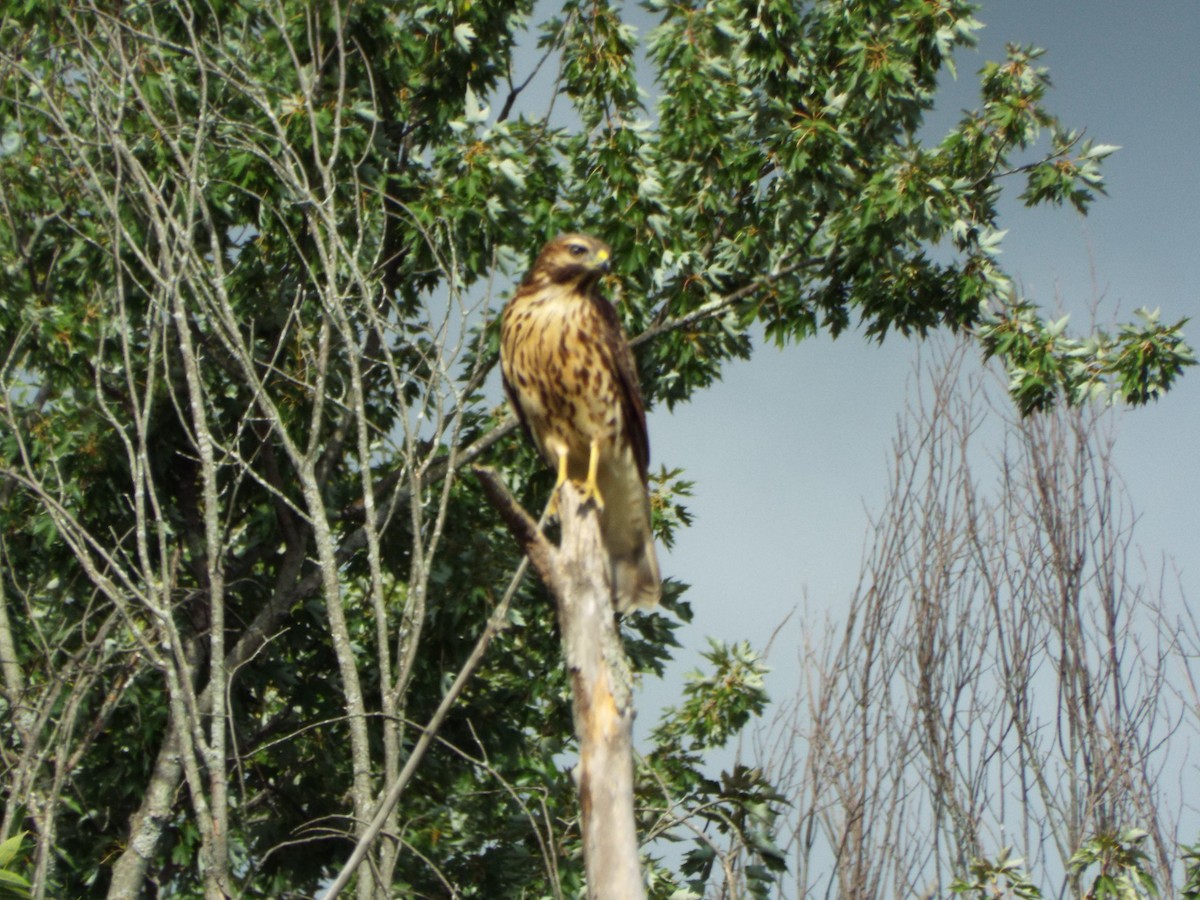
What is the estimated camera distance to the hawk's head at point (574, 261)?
18.1ft

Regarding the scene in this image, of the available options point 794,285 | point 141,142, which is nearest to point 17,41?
point 141,142

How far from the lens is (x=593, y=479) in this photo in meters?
5.16

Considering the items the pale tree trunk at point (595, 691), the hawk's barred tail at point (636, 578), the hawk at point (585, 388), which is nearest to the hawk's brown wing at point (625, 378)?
the hawk at point (585, 388)

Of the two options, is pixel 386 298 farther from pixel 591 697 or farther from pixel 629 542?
pixel 591 697

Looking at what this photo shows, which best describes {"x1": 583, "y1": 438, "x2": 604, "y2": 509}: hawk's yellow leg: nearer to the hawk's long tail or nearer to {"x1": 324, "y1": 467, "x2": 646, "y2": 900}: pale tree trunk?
the hawk's long tail

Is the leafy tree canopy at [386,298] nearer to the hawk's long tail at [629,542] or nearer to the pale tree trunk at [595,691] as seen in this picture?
the hawk's long tail at [629,542]

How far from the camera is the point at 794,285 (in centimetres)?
869

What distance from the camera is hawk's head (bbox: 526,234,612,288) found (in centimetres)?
553

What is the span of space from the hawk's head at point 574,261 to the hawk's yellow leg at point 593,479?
626 millimetres

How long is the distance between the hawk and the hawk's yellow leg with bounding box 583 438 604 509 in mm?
11

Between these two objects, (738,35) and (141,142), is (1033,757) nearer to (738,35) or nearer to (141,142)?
(738,35)

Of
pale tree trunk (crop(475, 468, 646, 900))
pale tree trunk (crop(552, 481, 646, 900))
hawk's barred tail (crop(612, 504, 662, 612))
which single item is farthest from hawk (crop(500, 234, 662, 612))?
pale tree trunk (crop(552, 481, 646, 900))

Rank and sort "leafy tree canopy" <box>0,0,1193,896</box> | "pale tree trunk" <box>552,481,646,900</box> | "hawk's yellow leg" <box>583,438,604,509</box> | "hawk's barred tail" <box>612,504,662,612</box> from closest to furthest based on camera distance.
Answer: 1. "pale tree trunk" <box>552,481,646,900</box>
2. "hawk's yellow leg" <box>583,438,604,509</box>
3. "hawk's barred tail" <box>612,504,662,612</box>
4. "leafy tree canopy" <box>0,0,1193,896</box>

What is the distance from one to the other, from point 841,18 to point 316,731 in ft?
17.3
